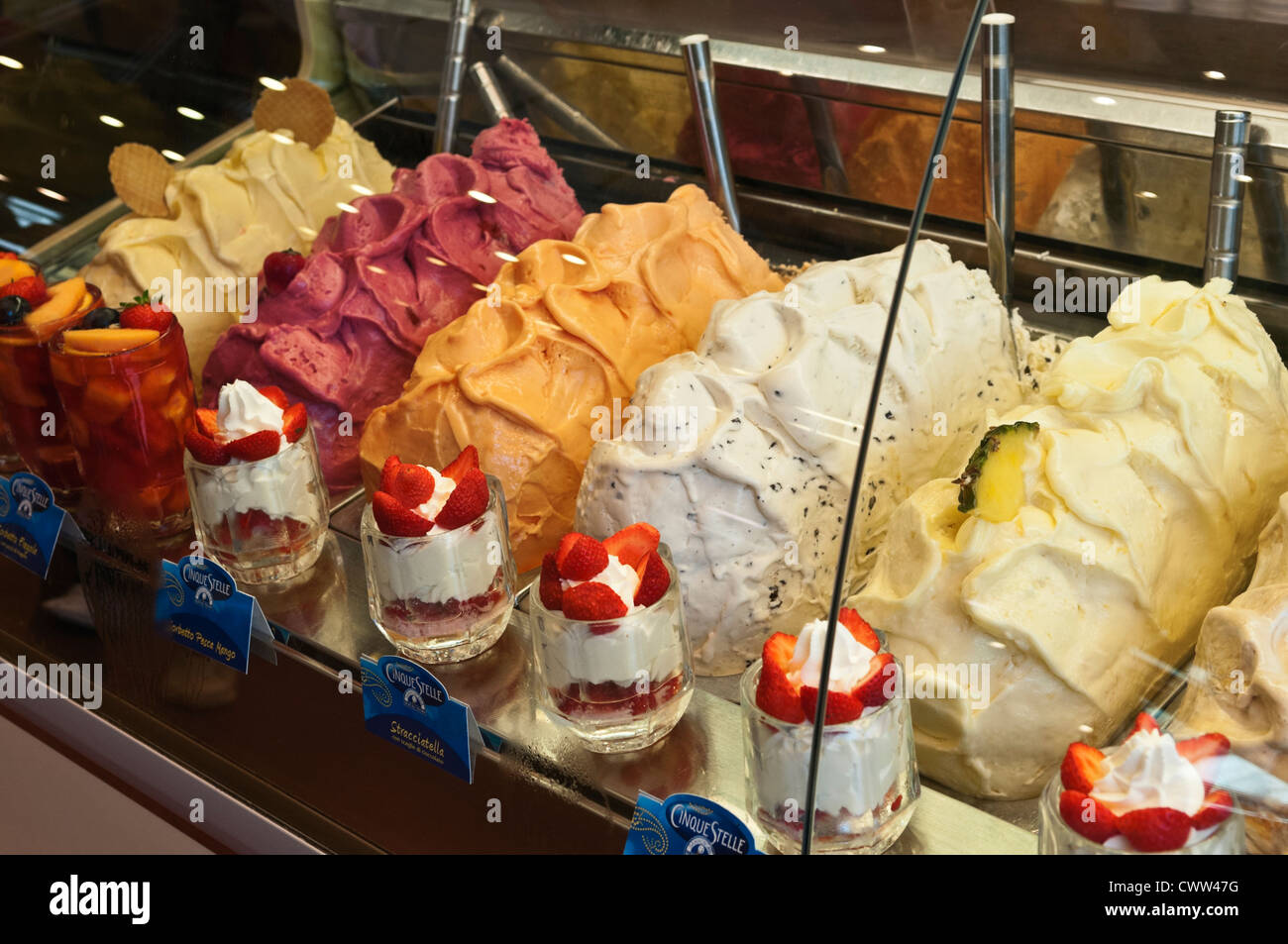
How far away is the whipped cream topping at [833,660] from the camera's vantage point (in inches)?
46.4

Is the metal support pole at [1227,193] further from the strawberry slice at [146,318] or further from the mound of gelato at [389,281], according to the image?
the strawberry slice at [146,318]

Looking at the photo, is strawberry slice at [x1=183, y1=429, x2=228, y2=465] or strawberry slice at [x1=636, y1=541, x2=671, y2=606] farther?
strawberry slice at [x1=183, y1=429, x2=228, y2=465]

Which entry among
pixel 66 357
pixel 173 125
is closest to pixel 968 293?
pixel 66 357

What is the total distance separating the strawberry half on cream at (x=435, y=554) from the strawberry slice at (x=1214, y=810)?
0.83 metres

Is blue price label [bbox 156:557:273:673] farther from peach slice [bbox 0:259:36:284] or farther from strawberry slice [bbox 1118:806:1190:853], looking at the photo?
strawberry slice [bbox 1118:806:1190:853]

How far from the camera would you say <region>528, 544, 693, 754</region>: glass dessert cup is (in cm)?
134

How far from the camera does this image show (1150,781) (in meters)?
1.01

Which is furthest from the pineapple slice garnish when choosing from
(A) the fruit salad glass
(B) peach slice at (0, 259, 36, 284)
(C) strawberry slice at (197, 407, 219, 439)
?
(B) peach slice at (0, 259, 36, 284)

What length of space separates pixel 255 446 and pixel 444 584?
14.2 inches

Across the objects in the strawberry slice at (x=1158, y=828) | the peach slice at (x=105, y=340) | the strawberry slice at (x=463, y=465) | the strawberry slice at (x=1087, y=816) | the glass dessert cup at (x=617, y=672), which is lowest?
the glass dessert cup at (x=617, y=672)

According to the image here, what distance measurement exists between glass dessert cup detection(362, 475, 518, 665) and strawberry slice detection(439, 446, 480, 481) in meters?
0.03

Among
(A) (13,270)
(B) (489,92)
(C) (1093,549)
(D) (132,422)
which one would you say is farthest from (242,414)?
(C) (1093,549)

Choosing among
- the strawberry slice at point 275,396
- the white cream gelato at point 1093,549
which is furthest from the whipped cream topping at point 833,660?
the strawberry slice at point 275,396

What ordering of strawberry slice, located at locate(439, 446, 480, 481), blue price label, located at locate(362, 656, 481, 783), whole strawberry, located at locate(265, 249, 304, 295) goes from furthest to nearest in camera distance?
whole strawberry, located at locate(265, 249, 304, 295), strawberry slice, located at locate(439, 446, 480, 481), blue price label, located at locate(362, 656, 481, 783)
